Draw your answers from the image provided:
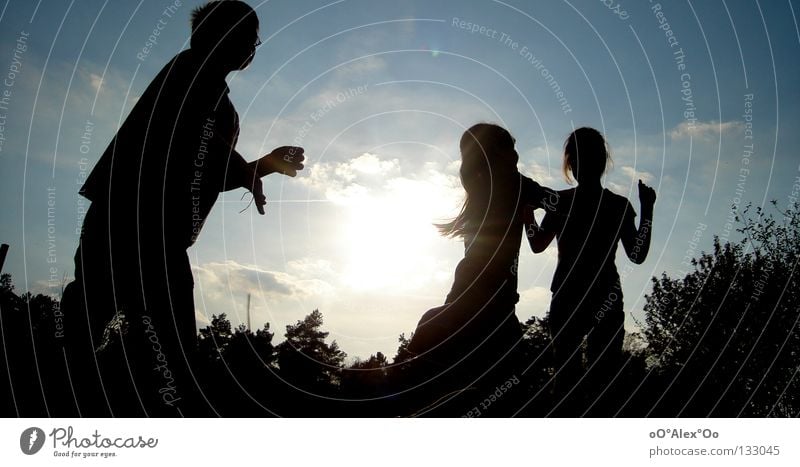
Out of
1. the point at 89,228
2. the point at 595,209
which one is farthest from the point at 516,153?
the point at 89,228

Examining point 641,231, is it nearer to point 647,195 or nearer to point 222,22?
point 647,195

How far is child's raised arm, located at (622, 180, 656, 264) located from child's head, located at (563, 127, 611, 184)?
0.73 meters

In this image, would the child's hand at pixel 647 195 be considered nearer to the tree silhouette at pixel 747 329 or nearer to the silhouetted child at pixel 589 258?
the silhouetted child at pixel 589 258

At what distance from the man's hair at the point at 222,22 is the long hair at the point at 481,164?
2.98 m

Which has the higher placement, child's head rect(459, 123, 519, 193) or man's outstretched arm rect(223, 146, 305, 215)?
child's head rect(459, 123, 519, 193)

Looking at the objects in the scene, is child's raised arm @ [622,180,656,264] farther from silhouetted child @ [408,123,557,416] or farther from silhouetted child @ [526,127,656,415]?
silhouetted child @ [408,123,557,416]

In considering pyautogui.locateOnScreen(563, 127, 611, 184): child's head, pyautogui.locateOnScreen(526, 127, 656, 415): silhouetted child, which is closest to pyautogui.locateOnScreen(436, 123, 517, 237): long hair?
pyautogui.locateOnScreen(526, 127, 656, 415): silhouetted child

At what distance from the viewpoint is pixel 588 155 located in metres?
6.71

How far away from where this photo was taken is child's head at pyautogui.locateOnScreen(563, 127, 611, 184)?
6.64 meters

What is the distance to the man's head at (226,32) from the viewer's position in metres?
4.86

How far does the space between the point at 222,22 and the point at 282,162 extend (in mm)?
1523

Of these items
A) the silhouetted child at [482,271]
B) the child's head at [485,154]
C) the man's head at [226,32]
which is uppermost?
the man's head at [226,32]

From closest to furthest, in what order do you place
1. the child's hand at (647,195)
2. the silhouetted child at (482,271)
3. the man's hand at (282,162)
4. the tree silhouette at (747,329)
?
the silhouetted child at (482,271) < the man's hand at (282,162) < the child's hand at (647,195) < the tree silhouette at (747,329)

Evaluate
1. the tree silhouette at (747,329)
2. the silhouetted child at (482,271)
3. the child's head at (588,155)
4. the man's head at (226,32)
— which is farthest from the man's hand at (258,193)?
the tree silhouette at (747,329)
